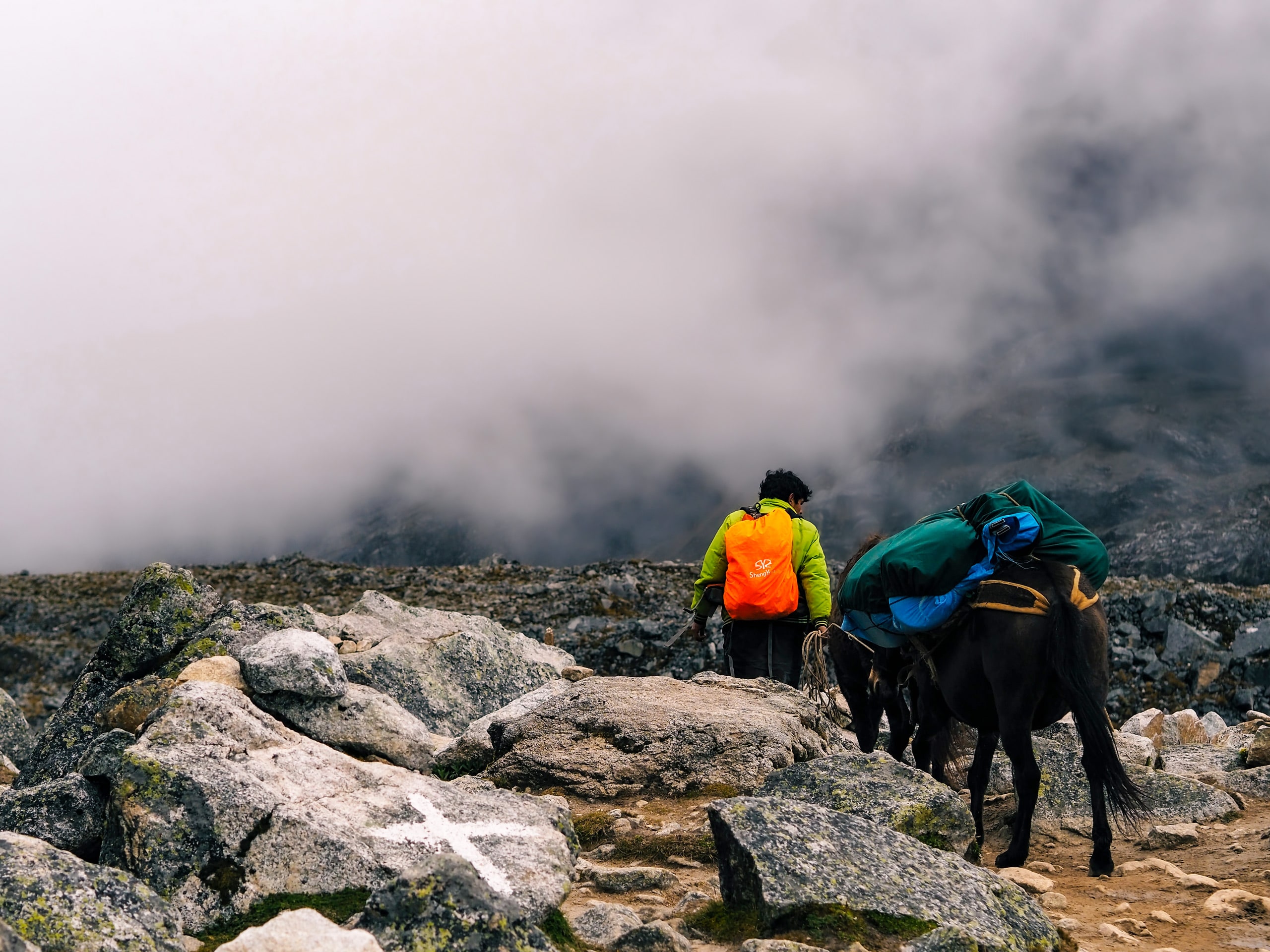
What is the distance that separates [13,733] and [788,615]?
42.7 feet

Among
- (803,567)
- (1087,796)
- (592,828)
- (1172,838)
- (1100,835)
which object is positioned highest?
(803,567)

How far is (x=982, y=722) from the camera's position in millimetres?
8969

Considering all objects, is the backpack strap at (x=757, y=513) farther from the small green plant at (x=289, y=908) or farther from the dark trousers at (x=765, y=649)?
the small green plant at (x=289, y=908)

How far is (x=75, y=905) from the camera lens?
15.6ft

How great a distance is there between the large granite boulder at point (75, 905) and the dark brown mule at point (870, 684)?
710 cm

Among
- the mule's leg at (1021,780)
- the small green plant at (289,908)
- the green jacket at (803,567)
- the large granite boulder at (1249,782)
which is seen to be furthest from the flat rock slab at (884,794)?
the large granite boulder at (1249,782)

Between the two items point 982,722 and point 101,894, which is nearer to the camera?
point 101,894

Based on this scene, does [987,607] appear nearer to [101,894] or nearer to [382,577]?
[101,894]

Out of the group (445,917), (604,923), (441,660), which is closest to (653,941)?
(604,923)

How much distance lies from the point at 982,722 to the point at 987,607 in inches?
46.3

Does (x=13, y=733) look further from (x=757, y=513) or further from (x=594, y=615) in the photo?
(x=594, y=615)

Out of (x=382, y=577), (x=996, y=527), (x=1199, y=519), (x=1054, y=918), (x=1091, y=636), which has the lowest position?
(x=1199, y=519)

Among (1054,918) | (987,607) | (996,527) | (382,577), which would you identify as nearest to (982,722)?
(987,607)

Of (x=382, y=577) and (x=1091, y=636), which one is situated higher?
(x=1091, y=636)
